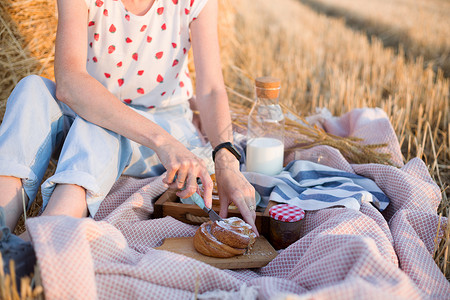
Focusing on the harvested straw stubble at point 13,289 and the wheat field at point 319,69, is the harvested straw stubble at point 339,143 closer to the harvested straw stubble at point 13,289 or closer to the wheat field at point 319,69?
the wheat field at point 319,69

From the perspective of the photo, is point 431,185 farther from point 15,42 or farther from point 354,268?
point 15,42

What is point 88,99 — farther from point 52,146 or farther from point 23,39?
point 23,39

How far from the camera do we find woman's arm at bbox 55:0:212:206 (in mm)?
1293

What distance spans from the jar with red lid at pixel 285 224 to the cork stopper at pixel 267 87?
426 mm

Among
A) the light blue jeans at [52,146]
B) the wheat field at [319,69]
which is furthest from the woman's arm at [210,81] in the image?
the wheat field at [319,69]

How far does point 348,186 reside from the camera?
1.51 meters

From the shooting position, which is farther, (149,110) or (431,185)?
(149,110)

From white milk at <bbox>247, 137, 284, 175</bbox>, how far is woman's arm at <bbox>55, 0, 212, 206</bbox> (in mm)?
418

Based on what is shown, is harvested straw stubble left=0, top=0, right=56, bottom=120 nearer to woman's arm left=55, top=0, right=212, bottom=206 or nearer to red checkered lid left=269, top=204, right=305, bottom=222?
woman's arm left=55, top=0, right=212, bottom=206

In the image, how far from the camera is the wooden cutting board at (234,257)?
120cm

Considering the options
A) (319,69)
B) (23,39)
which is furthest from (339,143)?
(319,69)

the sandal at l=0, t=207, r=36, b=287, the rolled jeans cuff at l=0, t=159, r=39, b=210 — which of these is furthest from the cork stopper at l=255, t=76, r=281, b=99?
the sandal at l=0, t=207, r=36, b=287

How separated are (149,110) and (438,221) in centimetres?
103

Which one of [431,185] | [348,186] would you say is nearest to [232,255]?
[348,186]
